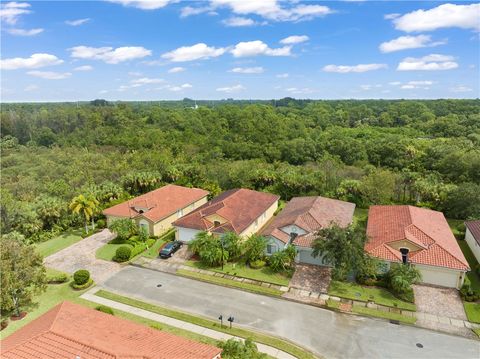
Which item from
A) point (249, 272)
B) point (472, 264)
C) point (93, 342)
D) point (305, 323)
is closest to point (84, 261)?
point (249, 272)

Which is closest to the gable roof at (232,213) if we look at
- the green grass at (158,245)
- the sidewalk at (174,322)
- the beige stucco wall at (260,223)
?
the beige stucco wall at (260,223)

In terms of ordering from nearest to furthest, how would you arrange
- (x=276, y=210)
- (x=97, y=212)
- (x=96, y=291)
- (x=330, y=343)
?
1. (x=330, y=343)
2. (x=96, y=291)
3. (x=97, y=212)
4. (x=276, y=210)

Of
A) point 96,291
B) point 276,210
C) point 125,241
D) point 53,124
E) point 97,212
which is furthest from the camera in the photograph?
point 53,124

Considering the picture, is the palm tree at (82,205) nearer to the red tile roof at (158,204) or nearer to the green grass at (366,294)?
the red tile roof at (158,204)

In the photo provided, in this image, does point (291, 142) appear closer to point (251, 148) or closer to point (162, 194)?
point (251, 148)

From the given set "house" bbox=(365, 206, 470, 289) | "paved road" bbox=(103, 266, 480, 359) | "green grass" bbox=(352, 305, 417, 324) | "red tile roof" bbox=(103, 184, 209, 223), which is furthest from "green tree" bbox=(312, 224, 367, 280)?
"red tile roof" bbox=(103, 184, 209, 223)

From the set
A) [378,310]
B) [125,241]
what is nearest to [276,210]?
[125,241]
